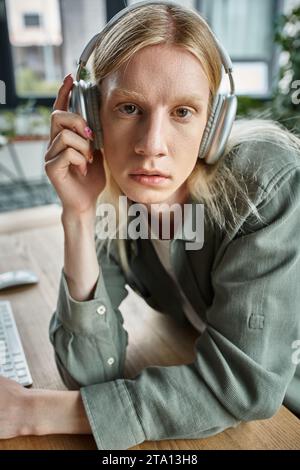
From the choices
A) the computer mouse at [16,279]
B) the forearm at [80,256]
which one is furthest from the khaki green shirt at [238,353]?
the computer mouse at [16,279]

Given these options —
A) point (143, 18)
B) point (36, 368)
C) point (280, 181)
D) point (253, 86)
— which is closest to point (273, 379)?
point (280, 181)

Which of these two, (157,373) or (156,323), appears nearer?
(157,373)

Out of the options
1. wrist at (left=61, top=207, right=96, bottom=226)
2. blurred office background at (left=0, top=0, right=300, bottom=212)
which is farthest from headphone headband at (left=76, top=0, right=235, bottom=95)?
blurred office background at (left=0, top=0, right=300, bottom=212)

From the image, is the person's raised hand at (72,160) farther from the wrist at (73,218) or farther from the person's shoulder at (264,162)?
the person's shoulder at (264,162)

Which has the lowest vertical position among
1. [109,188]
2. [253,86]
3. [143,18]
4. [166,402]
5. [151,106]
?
[253,86]

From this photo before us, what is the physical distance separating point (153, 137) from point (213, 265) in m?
0.26

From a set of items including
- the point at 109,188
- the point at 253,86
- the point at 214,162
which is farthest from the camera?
the point at 253,86

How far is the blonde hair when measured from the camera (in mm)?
607

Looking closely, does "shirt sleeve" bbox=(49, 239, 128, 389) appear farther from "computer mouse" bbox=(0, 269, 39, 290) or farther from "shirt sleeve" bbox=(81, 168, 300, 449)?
"computer mouse" bbox=(0, 269, 39, 290)

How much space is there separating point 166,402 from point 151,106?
1.36 ft

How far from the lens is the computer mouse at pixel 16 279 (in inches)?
40.8
